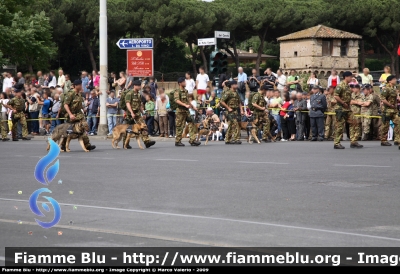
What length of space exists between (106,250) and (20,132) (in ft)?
76.7

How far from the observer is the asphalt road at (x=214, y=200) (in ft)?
29.7

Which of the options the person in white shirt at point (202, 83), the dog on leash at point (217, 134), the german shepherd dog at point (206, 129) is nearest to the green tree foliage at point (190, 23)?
the person in white shirt at point (202, 83)

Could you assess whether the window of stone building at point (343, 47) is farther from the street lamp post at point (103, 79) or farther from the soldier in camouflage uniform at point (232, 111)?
the soldier in camouflage uniform at point (232, 111)

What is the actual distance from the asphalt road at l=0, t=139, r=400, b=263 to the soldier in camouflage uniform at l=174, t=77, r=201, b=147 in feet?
10.4

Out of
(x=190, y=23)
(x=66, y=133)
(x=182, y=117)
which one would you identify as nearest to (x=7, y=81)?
(x=182, y=117)

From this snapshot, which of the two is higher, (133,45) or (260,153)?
(133,45)

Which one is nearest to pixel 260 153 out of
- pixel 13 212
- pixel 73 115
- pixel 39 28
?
pixel 73 115

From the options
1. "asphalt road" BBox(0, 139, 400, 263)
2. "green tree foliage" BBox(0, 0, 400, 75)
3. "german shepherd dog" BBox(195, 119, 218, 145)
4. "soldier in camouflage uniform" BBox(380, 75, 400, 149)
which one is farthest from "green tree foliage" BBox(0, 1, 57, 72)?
"soldier in camouflage uniform" BBox(380, 75, 400, 149)

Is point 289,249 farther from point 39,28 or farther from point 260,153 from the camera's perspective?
point 39,28

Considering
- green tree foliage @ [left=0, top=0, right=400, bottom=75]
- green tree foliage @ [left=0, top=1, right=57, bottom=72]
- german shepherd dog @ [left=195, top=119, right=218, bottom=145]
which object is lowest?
german shepherd dog @ [left=195, top=119, right=218, bottom=145]

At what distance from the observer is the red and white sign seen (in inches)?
1242

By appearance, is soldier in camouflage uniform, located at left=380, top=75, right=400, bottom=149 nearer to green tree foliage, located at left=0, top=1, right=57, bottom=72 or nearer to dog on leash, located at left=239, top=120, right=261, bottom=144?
dog on leash, located at left=239, top=120, right=261, bottom=144

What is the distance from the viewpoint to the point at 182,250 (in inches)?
320

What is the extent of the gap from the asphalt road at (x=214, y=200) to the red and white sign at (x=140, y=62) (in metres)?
11.7
